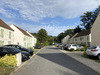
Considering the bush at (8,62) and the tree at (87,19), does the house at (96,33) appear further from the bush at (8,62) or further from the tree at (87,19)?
the tree at (87,19)

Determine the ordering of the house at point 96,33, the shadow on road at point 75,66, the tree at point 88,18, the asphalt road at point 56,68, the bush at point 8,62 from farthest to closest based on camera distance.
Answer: the tree at point 88,18, the house at point 96,33, the bush at point 8,62, the shadow on road at point 75,66, the asphalt road at point 56,68

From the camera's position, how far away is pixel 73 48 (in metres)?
21.6

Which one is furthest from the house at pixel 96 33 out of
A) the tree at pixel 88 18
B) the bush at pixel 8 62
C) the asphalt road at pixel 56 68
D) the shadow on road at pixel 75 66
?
the tree at pixel 88 18

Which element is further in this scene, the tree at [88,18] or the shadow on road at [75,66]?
the tree at [88,18]

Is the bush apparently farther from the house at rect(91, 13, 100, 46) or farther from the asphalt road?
the house at rect(91, 13, 100, 46)

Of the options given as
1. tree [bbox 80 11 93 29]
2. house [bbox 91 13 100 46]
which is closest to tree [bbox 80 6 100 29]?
tree [bbox 80 11 93 29]

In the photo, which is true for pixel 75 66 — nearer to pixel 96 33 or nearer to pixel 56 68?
pixel 56 68

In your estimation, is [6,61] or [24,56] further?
[24,56]

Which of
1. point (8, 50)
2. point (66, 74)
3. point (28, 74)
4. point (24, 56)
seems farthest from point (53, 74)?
point (8, 50)

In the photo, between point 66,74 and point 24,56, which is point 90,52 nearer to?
point 66,74

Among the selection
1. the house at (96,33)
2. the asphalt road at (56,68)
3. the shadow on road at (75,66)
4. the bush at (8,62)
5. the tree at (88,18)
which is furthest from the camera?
the tree at (88,18)

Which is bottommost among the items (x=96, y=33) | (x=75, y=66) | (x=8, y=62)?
(x=75, y=66)

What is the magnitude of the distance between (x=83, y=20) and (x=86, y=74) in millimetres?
51861

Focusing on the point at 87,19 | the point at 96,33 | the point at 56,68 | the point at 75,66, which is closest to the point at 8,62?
the point at 56,68
